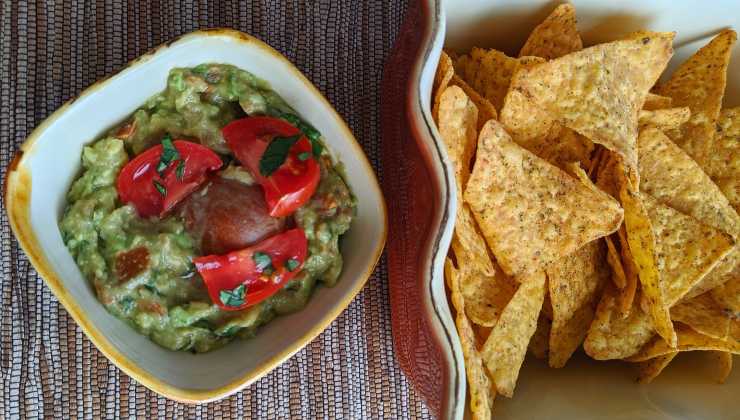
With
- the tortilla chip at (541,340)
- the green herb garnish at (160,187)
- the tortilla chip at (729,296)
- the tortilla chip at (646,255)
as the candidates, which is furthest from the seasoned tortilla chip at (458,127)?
the tortilla chip at (729,296)

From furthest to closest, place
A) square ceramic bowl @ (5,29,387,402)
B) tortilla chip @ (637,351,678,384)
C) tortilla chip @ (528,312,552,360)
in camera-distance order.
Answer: tortilla chip @ (528,312,552,360)
tortilla chip @ (637,351,678,384)
square ceramic bowl @ (5,29,387,402)

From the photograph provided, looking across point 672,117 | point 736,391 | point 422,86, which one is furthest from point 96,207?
point 736,391

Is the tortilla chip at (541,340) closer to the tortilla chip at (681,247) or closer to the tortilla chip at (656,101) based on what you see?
the tortilla chip at (681,247)

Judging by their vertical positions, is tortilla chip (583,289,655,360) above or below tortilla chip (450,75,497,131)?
below

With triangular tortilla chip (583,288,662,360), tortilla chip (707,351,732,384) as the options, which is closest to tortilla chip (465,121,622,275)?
triangular tortilla chip (583,288,662,360)

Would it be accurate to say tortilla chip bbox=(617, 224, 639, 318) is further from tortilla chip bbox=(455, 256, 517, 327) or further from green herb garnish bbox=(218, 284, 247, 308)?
green herb garnish bbox=(218, 284, 247, 308)
